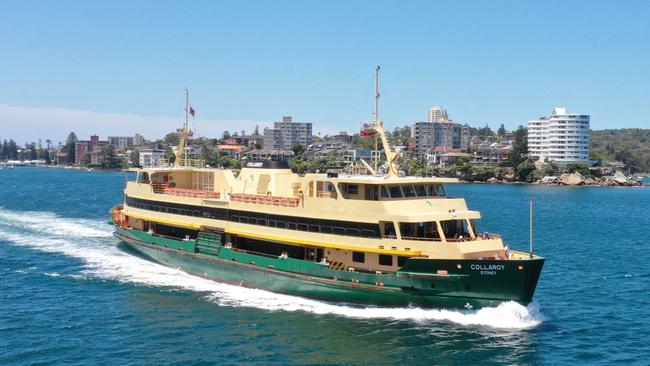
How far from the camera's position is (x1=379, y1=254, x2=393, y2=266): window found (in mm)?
28656

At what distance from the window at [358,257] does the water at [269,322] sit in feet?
7.69

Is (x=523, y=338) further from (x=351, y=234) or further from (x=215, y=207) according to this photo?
(x=215, y=207)

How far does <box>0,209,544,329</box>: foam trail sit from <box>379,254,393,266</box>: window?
83.6 inches

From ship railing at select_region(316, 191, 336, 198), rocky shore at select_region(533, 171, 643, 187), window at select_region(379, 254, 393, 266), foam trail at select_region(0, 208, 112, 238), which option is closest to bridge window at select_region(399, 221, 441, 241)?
window at select_region(379, 254, 393, 266)

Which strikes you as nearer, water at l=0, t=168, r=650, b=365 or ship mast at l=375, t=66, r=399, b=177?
water at l=0, t=168, r=650, b=365

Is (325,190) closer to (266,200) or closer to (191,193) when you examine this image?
(266,200)

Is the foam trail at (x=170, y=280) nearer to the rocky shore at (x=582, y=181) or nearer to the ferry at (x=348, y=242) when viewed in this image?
the ferry at (x=348, y=242)

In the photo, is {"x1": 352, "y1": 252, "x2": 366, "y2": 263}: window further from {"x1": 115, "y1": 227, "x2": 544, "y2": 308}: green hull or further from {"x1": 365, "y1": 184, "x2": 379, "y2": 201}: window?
{"x1": 365, "y1": 184, "x2": 379, "y2": 201}: window

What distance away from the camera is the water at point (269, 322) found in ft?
77.8

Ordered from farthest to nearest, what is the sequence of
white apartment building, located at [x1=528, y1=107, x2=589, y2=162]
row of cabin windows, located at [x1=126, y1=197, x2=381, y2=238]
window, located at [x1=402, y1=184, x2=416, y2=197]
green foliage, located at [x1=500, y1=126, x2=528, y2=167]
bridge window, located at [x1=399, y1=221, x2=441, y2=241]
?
white apartment building, located at [x1=528, y1=107, x2=589, y2=162]
green foliage, located at [x1=500, y1=126, x2=528, y2=167]
window, located at [x1=402, y1=184, x2=416, y2=197]
row of cabin windows, located at [x1=126, y1=197, x2=381, y2=238]
bridge window, located at [x1=399, y1=221, x2=441, y2=241]

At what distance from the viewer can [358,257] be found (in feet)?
97.6

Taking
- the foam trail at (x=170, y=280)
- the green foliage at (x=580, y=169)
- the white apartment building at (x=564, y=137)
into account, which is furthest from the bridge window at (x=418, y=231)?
the white apartment building at (x=564, y=137)

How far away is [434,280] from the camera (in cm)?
2705

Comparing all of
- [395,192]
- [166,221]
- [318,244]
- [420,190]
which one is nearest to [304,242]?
[318,244]
